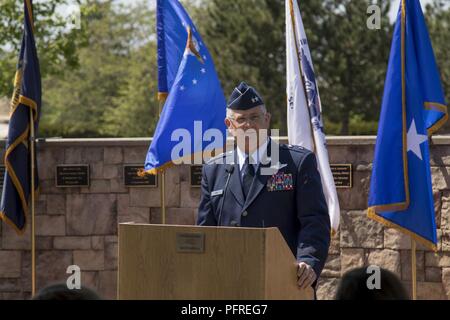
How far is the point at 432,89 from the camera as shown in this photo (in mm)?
6758

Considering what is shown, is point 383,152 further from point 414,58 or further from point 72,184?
point 72,184

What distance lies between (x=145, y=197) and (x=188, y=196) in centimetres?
39

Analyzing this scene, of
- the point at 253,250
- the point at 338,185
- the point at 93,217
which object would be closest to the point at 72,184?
the point at 93,217

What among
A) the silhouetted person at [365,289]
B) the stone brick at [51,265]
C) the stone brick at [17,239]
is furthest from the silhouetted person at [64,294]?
the stone brick at [17,239]

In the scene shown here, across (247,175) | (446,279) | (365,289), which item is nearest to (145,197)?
(446,279)

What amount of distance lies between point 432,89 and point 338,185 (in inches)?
60.9

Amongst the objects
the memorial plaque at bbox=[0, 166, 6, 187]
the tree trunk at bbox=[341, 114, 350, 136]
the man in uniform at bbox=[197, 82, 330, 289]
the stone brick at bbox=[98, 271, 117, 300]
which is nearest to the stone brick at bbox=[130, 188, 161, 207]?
the stone brick at bbox=[98, 271, 117, 300]

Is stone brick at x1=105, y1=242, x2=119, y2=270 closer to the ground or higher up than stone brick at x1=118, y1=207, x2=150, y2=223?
closer to the ground

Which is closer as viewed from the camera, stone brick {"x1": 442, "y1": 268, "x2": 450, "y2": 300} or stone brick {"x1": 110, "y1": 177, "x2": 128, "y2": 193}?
stone brick {"x1": 442, "y1": 268, "x2": 450, "y2": 300}

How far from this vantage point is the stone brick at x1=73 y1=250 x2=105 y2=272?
877cm

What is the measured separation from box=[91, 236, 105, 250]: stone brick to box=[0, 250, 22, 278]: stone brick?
703mm

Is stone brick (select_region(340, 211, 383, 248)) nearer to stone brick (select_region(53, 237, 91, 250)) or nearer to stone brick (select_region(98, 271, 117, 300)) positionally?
stone brick (select_region(98, 271, 117, 300))

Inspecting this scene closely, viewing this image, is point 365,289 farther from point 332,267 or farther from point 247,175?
point 332,267

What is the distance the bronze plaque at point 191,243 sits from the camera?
3.40m
